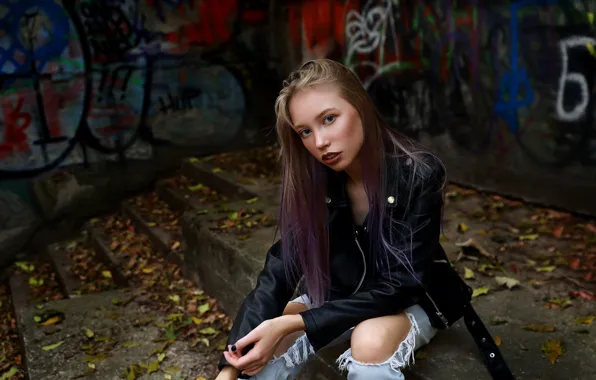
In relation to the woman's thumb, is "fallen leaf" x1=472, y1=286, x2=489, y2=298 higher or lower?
lower

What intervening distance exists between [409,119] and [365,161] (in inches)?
172

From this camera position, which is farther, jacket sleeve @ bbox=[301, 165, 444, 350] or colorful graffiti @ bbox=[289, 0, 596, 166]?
colorful graffiti @ bbox=[289, 0, 596, 166]

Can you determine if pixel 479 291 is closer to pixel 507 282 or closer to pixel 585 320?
pixel 507 282

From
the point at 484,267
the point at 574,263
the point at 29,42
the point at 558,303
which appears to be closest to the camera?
the point at 558,303

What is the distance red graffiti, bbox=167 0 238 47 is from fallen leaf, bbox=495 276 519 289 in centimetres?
537

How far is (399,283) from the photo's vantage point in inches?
77.5

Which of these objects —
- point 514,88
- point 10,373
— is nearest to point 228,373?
point 10,373

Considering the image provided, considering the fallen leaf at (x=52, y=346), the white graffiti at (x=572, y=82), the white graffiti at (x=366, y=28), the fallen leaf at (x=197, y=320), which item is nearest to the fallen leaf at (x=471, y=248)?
the white graffiti at (x=572, y=82)

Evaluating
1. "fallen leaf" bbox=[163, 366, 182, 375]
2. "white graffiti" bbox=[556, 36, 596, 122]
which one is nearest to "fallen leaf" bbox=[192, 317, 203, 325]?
"fallen leaf" bbox=[163, 366, 182, 375]

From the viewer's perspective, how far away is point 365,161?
204 centimetres

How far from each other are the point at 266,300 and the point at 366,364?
48 cm

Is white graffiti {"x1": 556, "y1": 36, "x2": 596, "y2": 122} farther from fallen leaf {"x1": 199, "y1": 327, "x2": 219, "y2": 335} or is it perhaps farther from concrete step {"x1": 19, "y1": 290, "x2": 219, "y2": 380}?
concrete step {"x1": 19, "y1": 290, "x2": 219, "y2": 380}

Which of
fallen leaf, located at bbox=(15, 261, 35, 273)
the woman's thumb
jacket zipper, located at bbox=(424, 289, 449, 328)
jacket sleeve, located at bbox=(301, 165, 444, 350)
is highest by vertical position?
jacket sleeve, located at bbox=(301, 165, 444, 350)

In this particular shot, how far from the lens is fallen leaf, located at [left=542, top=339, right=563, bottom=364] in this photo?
2.41m
